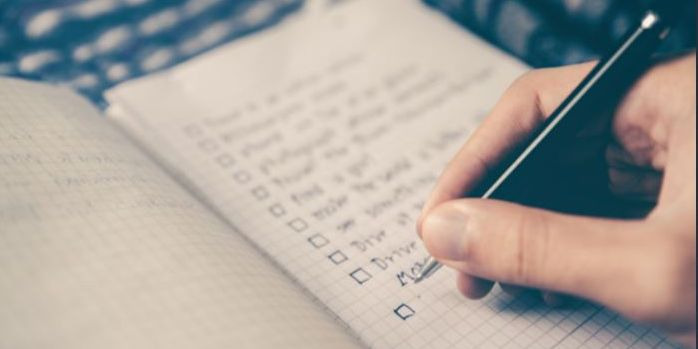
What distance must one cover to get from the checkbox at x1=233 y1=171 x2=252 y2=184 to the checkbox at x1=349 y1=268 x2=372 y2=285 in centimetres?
14

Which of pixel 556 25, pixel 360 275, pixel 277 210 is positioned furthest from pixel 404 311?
pixel 556 25

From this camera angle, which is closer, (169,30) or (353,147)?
(353,147)

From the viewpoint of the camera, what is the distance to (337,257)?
49 centimetres

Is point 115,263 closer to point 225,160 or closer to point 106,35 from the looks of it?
point 225,160

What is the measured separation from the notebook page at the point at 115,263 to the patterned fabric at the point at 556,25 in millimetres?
377

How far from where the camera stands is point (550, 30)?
649 millimetres

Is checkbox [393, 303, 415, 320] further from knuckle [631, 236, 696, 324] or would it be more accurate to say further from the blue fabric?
the blue fabric

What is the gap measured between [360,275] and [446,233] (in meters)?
0.09

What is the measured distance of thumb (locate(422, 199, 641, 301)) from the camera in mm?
346

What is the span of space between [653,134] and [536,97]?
88 mm

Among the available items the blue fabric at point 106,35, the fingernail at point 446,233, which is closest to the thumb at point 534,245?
the fingernail at point 446,233

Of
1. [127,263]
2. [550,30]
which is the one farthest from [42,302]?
[550,30]

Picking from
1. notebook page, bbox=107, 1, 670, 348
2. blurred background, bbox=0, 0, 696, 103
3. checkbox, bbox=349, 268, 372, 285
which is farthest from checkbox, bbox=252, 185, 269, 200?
blurred background, bbox=0, 0, 696, 103

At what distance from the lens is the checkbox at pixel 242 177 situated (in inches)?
22.2
